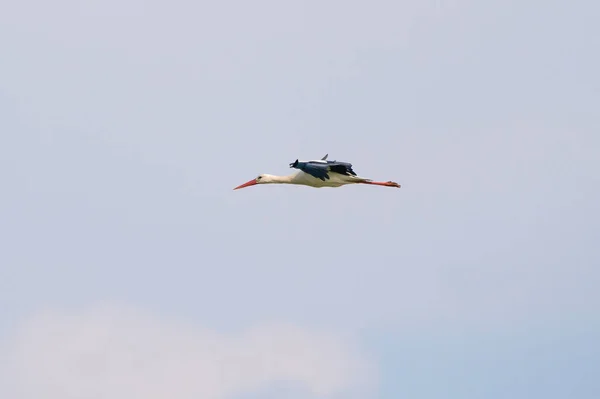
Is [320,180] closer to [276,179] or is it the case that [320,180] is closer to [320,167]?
[320,167]

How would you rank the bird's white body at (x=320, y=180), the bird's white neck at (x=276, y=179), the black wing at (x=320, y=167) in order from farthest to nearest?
the bird's white neck at (x=276, y=179) → the bird's white body at (x=320, y=180) → the black wing at (x=320, y=167)

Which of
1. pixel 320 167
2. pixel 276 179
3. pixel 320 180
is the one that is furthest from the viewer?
pixel 276 179

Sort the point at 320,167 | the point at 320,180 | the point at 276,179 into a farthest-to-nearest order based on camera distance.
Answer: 1. the point at 276,179
2. the point at 320,180
3. the point at 320,167

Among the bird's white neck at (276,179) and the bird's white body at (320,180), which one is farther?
the bird's white neck at (276,179)

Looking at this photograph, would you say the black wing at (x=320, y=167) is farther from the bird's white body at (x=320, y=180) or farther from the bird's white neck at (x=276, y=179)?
the bird's white neck at (x=276, y=179)

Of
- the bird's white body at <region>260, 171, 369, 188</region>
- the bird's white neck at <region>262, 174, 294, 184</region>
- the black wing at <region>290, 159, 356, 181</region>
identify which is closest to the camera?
the black wing at <region>290, 159, 356, 181</region>

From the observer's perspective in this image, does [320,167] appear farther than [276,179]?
No

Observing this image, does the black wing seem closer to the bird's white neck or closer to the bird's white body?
the bird's white body

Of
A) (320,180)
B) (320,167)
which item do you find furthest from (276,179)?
(320,167)

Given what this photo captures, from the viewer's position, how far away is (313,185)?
149375 millimetres

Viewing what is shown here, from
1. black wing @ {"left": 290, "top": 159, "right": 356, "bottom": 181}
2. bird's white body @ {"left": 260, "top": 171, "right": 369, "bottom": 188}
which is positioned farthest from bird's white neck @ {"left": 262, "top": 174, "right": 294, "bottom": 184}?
black wing @ {"left": 290, "top": 159, "right": 356, "bottom": 181}

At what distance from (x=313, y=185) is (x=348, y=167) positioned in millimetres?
2945

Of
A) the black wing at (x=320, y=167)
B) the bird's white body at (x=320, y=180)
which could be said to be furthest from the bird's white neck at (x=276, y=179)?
the black wing at (x=320, y=167)

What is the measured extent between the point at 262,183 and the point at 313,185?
6.40 m
